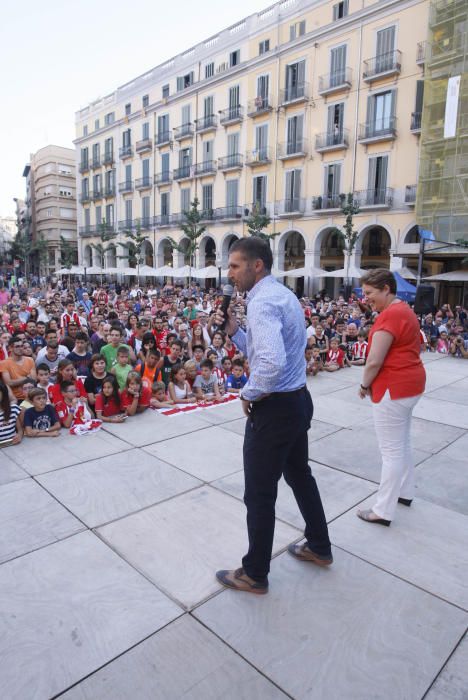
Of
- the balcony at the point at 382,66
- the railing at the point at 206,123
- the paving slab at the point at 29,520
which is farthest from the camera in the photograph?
the railing at the point at 206,123

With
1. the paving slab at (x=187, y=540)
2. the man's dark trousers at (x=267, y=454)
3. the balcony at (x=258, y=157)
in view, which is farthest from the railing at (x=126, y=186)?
the man's dark trousers at (x=267, y=454)

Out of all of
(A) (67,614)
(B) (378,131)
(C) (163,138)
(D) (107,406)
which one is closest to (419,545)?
(A) (67,614)

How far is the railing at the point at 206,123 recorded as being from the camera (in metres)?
31.3

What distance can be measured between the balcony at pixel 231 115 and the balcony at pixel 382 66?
338 inches

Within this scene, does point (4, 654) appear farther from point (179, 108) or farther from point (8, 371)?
point (179, 108)

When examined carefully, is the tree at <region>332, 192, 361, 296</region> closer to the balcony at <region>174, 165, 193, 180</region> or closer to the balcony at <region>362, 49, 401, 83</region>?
the balcony at <region>362, 49, 401, 83</region>


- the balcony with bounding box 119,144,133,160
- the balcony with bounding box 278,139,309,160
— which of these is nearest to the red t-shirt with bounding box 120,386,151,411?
the balcony with bounding box 278,139,309,160

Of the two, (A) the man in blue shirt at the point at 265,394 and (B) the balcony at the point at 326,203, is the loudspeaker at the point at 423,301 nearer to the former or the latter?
(A) the man in blue shirt at the point at 265,394

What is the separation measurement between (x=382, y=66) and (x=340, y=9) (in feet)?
14.7

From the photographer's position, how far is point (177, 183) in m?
34.6

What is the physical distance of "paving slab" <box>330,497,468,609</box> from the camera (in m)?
2.68

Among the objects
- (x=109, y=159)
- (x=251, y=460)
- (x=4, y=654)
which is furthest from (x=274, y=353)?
(x=109, y=159)

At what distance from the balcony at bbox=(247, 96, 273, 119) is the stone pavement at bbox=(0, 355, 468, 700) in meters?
28.4

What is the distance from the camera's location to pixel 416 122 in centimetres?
2238
